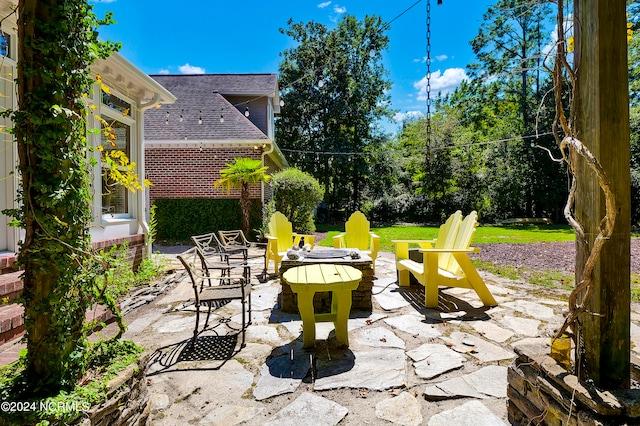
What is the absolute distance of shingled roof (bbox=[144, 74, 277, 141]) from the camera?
34.3ft

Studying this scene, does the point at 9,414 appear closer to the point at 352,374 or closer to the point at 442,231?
the point at 352,374

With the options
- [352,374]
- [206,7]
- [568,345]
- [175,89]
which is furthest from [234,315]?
[175,89]

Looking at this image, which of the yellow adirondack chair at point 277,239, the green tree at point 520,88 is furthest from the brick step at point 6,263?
the green tree at point 520,88

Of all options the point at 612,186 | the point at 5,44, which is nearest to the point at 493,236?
the point at 612,186

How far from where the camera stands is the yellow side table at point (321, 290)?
2744mm

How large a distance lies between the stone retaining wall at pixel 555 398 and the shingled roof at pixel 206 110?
30.7 ft

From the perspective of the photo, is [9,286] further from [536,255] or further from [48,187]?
[536,255]

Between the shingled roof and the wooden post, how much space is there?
9.28 metres

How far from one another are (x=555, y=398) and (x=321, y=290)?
5.55 feet

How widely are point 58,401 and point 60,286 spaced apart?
0.44 metres

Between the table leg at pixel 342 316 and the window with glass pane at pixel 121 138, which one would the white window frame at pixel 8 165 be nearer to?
the window with glass pane at pixel 121 138

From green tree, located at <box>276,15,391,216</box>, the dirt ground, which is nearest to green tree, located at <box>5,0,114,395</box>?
the dirt ground

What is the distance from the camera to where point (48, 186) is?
4.39 feet

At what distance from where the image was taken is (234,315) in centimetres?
382
